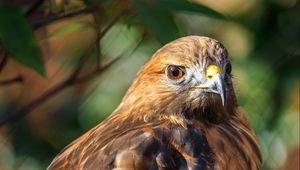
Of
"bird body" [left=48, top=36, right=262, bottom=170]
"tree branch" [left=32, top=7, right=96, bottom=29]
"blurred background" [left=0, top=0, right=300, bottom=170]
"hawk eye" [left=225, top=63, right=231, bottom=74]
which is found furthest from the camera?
"blurred background" [left=0, top=0, right=300, bottom=170]

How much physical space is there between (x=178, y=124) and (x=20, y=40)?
0.66 metres

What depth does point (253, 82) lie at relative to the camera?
5602 millimetres

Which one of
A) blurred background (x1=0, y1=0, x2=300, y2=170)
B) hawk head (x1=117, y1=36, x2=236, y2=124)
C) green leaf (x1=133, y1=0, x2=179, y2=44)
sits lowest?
blurred background (x1=0, y1=0, x2=300, y2=170)

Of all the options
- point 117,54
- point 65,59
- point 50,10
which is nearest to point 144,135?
point 50,10

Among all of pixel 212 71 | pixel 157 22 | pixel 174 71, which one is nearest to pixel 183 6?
pixel 157 22

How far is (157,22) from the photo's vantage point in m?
4.00

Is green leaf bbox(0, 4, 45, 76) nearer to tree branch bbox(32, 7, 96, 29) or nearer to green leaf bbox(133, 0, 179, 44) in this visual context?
tree branch bbox(32, 7, 96, 29)

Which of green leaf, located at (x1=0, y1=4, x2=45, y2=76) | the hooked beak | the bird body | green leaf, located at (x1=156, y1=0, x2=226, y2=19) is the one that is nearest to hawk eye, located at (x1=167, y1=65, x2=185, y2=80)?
the bird body

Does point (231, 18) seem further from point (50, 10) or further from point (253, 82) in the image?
point (50, 10)

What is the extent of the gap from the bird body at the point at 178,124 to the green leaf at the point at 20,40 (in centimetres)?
34

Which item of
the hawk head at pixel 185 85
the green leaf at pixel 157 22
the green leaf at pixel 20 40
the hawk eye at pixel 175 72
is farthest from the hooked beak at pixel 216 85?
the green leaf at pixel 20 40

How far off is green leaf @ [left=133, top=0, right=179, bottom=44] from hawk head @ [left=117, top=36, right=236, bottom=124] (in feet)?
0.34

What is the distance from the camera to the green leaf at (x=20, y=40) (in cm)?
396

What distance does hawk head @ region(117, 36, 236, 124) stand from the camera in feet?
12.4
